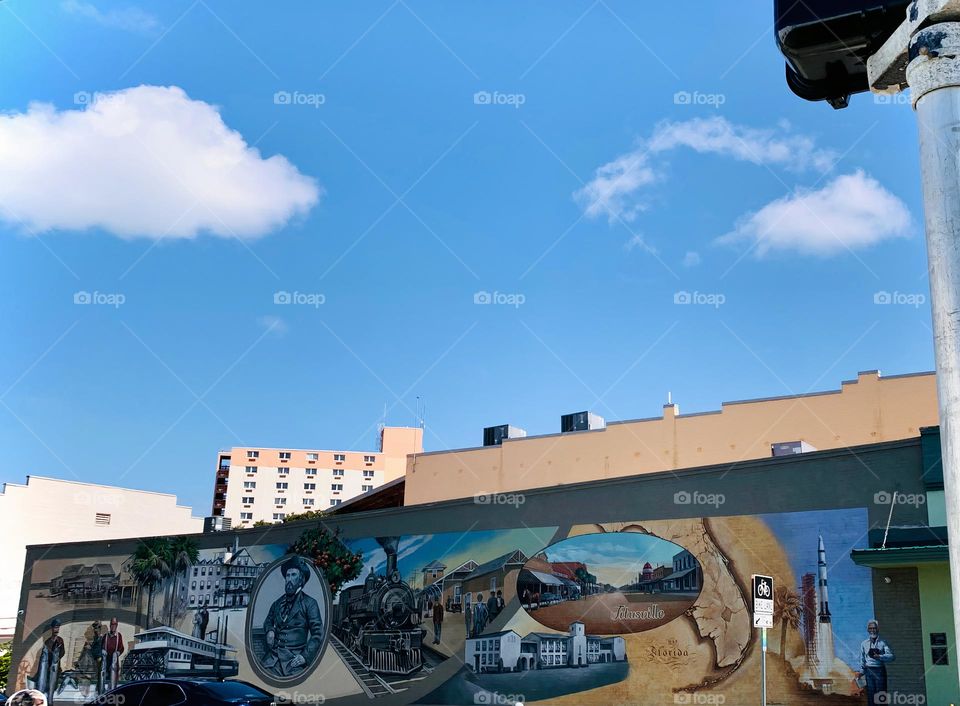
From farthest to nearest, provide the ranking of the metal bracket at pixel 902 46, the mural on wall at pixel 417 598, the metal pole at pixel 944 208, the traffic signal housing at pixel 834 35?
the mural on wall at pixel 417 598, the traffic signal housing at pixel 834 35, the metal bracket at pixel 902 46, the metal pole at pixel 944 208

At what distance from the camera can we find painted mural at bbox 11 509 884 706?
18531 millimetres

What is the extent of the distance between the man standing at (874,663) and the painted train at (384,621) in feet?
37.1

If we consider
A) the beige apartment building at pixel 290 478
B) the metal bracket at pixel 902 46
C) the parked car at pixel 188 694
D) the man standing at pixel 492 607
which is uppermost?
the beige apartment building at pixel 290 478

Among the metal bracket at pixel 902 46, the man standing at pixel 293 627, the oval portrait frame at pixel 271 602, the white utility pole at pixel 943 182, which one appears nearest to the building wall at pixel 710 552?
the oval portrait frame at pixel 271 602

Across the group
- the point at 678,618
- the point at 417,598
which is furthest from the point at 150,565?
the point at 678,618

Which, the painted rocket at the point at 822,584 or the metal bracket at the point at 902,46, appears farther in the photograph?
the painted rocket at the point at 822,584

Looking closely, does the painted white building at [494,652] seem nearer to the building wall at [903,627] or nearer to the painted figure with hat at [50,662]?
the building wall at [903,627]

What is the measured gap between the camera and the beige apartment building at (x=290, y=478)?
403ft

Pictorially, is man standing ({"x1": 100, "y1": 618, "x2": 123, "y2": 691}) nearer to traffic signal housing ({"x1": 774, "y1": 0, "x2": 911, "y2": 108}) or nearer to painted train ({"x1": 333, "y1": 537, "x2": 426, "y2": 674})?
painted train ({"x1": 333, "y1": 537, "x2": 426, "y2": 674})

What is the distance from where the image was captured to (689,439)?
36656 mm

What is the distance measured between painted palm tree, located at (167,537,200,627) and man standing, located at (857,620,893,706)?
21.8m

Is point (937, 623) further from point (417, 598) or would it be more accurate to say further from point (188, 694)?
point (188, 694)

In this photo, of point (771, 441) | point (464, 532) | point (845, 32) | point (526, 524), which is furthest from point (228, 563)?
point (845, 32)

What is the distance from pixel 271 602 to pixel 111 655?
326 inches
